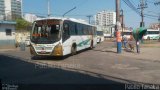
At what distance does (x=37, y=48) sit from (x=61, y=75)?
671 cm

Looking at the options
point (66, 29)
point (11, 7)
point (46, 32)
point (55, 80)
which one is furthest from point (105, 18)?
point (55, 80)

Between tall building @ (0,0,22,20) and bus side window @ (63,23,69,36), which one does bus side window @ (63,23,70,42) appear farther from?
tall building @ (0,0,22,20)

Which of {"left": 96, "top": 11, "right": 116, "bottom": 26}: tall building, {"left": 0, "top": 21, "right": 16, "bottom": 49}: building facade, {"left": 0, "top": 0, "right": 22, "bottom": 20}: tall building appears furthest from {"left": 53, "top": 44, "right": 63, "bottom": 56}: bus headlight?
{"left": 96, "top": 11, "right": 116, "bottom": 26}: tall building

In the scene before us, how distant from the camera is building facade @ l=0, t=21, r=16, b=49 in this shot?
41844 millimetres

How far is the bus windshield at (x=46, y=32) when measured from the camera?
1912cm

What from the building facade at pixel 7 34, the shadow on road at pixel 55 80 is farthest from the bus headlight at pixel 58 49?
the building facade at pixel 7 34

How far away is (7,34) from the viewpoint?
43.1 m

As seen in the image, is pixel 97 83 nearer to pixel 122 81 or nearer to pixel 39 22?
pixel 122 81

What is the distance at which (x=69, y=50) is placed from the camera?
21.2 metres

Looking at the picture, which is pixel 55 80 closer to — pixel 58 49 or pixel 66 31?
pixel 58 49

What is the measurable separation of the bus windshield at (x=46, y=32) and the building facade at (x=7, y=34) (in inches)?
900

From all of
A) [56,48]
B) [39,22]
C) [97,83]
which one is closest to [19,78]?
[97,83]

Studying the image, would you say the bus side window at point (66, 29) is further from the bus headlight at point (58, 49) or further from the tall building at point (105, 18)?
the tall building at point (105, 18)

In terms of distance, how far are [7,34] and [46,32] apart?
993 inches
